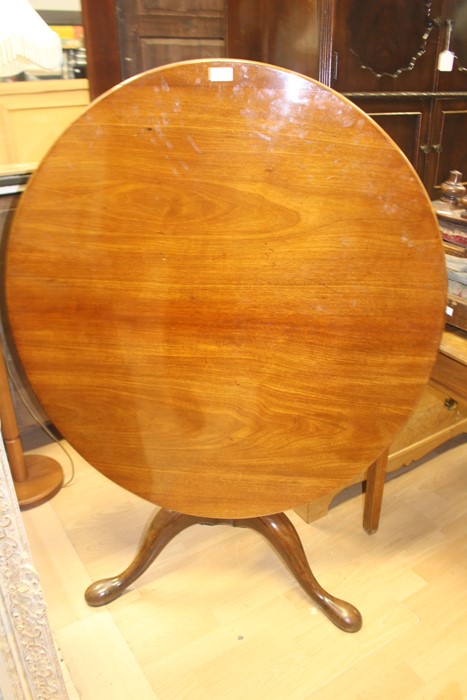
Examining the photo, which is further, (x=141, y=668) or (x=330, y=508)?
(x=330, y=508)

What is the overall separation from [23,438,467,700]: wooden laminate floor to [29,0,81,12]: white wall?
1.49 meters

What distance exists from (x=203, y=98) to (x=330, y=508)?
1.25 metres

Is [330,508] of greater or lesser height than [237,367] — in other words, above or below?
below

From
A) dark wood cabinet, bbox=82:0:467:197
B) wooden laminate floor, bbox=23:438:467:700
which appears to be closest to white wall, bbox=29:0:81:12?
dark wood cabinet, bbox=82:0:467:197

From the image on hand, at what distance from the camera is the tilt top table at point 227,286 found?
874 millimetres

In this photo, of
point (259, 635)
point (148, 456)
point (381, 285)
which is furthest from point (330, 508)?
point (381, 285)

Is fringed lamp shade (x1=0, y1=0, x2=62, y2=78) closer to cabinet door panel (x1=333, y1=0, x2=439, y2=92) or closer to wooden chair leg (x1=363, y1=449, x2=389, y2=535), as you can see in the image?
cabinet door panel (x1=333, y1=0, x2=439, y2=92)

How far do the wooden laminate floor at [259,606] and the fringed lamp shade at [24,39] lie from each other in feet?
3.98

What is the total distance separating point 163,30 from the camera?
1887 millimetres

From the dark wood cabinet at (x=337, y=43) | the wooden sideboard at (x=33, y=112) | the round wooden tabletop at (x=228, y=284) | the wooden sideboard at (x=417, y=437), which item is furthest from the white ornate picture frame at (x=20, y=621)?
the dark wood cabinet at (x=337, y=43)

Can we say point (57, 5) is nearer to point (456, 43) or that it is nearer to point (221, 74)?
point (221, 74)

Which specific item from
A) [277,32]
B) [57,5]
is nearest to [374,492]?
[277,32]

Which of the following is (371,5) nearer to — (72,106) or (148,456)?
(72,106)

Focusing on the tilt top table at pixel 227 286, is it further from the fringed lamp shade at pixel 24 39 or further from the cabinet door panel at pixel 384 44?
the cabinet door panel at pixel 384 44
